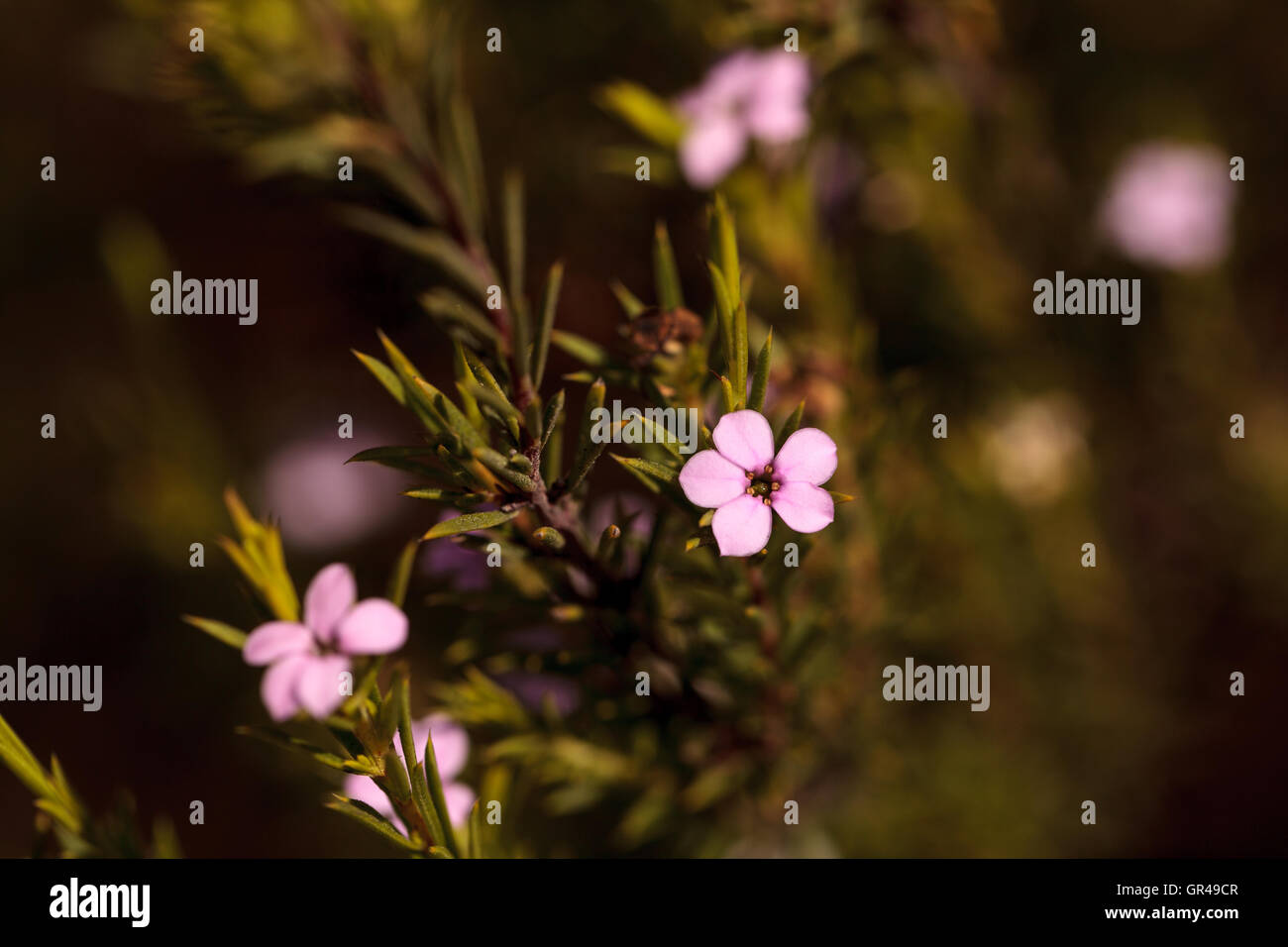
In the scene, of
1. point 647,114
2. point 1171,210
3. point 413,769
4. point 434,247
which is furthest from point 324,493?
point 1171,210

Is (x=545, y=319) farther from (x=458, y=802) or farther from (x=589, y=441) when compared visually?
(x=458, y=802)

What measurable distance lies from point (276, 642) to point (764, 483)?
1.79 ft

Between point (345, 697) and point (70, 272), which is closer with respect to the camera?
point (345, 697)

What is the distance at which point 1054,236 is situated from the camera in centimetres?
242

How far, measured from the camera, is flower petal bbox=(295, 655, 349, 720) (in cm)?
89

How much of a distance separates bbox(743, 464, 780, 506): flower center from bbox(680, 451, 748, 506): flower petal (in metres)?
0.02

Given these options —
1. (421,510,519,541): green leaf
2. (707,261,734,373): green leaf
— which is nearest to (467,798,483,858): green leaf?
(421,510,519,541): green leaf

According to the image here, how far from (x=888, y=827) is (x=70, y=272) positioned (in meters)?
3.22

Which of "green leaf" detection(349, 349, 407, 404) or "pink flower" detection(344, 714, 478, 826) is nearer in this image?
"green leaf" detection(349, 349, 407, 404)

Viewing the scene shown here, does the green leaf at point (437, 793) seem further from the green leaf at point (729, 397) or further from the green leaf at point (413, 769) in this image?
the green leaf at point (729, 397)

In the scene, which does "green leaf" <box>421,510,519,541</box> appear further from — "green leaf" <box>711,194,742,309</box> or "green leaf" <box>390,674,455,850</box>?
"green leaf" <box>711,194,742,309</box>
